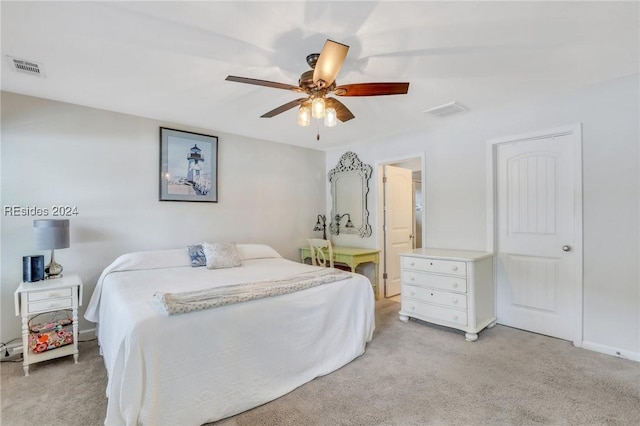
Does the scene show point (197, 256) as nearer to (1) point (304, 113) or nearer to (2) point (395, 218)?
(1) point (304, 113)

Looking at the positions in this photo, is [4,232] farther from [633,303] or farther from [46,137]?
[633,303]

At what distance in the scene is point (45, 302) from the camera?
2373 mm

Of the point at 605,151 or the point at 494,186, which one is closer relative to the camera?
the point at 605,151

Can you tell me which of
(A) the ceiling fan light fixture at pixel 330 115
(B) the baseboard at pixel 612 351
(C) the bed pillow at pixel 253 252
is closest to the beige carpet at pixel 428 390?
(B) the baseboard at pixel 612 351

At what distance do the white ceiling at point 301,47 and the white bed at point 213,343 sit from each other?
172 centimetres

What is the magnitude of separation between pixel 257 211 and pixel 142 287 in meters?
2.14

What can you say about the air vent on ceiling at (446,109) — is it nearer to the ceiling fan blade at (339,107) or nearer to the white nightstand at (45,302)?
the ceiling fan blade at (339,107)

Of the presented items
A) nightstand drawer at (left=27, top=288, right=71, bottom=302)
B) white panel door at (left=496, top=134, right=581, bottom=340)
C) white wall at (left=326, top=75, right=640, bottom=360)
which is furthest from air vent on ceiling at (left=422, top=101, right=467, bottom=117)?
nightstand drawer at (left=27, top=288, right=71, bottom=302)

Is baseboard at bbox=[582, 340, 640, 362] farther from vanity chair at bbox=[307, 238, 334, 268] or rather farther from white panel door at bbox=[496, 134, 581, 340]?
vanity chair at bbox=[307, 238, 334, 268]

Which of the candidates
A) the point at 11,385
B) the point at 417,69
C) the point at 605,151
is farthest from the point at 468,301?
the point at 11,385

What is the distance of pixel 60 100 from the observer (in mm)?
2893

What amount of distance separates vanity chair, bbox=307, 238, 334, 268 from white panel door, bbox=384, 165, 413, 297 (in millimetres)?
949

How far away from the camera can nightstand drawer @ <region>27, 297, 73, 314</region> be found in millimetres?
2324

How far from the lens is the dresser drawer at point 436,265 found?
9.61ft
